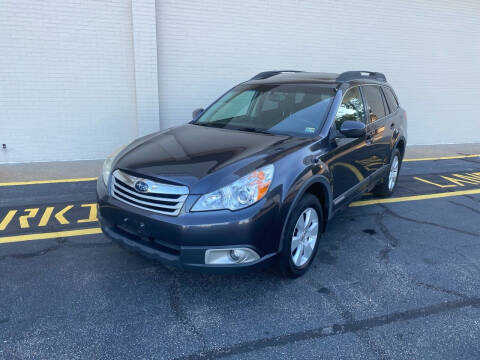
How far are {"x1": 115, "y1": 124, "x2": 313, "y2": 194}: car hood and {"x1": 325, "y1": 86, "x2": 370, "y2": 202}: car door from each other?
1.59ft

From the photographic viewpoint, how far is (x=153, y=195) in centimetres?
283

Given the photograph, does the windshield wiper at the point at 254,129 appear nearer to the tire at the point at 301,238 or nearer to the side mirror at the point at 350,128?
the side mirror at the point at 350,128

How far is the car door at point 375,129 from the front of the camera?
454cm

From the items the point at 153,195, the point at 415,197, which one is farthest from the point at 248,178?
the point at 415,197

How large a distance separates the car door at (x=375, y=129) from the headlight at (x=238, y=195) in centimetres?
211

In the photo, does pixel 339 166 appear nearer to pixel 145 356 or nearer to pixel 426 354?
pixel 426 354

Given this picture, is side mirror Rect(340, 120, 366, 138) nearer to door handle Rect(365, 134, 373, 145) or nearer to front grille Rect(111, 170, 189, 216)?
door handle Rect(365, 134, 373, 145)

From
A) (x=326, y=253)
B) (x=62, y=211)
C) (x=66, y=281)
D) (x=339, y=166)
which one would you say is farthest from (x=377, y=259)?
(x=62, y=211)

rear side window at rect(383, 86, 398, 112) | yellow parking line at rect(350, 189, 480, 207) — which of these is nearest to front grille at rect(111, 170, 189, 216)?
yellow parking line at rect(350, 189, 480, 207)

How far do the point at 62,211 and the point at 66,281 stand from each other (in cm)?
183

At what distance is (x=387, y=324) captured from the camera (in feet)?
9.17

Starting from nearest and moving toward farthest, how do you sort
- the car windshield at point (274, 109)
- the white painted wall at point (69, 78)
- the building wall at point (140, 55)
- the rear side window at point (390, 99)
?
1. the car windshield at point (274, 109)
2. the rear side window at point (390, 99)
3. the white painted wall at point (69, 78)
4. the building wall at point (140, 55)

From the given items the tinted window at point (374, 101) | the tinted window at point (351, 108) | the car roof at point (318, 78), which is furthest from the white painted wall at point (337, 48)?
the tinted window at point (351, 108)

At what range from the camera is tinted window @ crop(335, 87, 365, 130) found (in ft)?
12.7
